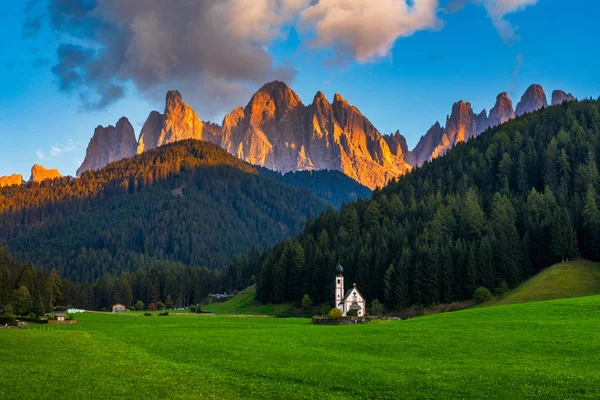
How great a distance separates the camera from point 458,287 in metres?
98.7

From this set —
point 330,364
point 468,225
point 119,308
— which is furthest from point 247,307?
point 330,364

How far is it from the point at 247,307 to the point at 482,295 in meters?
63.6

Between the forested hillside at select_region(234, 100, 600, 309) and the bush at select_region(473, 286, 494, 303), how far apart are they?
191 inches

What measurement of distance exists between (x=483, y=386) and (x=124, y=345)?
102 feet

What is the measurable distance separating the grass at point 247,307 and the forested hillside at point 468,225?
371cm

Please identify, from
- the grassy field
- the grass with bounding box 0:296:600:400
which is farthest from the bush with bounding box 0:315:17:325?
the grassy field

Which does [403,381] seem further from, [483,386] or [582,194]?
[582,194]

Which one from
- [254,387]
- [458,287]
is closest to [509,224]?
[458,287]

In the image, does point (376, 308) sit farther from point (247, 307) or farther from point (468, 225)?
point (247, 307)

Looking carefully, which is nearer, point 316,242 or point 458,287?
point 458,287

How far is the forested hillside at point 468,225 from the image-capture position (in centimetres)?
9938

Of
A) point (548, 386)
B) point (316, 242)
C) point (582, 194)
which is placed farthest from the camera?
point (316, 242)

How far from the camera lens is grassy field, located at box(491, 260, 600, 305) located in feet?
266

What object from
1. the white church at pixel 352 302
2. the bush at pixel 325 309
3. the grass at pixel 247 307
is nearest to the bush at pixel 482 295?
the white church at pixel 352 302
